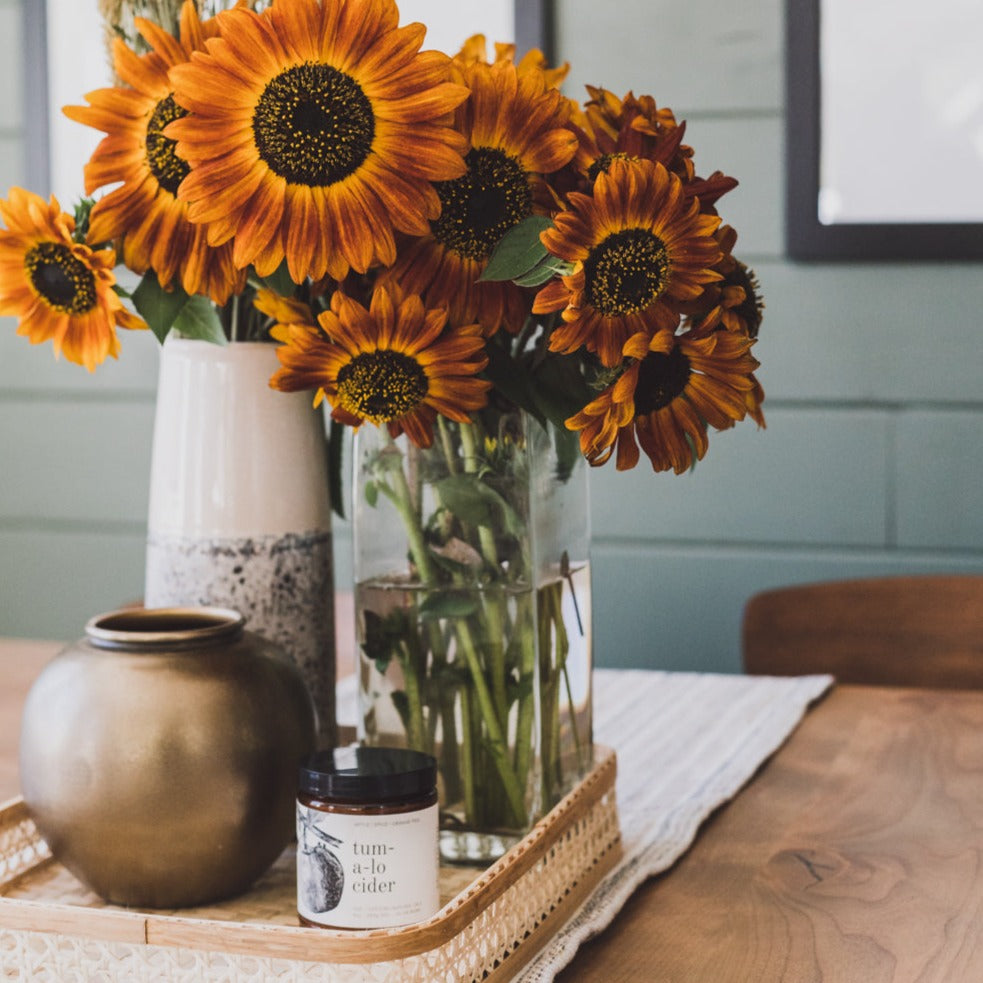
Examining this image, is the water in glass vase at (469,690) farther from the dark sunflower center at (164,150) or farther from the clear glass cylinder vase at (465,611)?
the dark sunflower center at (164,150)

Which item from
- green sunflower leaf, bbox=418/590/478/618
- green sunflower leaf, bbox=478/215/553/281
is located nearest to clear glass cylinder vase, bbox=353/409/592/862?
green sunflower leaf, bbox=418/590/478/618

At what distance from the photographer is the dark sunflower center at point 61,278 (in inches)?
25.5

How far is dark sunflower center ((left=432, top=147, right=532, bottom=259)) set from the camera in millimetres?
596

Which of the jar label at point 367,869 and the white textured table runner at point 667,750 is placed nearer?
the jar label at point 367,869

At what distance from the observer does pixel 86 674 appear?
1.94ft

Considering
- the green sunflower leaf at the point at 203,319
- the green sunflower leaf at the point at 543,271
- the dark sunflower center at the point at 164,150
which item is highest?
the dark sunflower center at the point at 164,150

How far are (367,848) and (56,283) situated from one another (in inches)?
12.5

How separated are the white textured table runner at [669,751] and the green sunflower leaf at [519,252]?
31cm

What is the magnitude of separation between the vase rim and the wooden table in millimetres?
223

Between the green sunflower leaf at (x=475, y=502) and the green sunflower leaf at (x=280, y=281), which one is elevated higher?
the green sunflower leaf at (x=280, y=281)

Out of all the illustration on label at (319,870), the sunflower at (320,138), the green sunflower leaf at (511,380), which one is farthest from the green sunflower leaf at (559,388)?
the illustration on label at (319,870)

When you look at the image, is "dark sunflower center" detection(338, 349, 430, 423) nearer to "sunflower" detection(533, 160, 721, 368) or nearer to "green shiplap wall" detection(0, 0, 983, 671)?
"sunflower" detection(533, 160, 721, 368)

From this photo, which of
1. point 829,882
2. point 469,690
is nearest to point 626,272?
point 469,690

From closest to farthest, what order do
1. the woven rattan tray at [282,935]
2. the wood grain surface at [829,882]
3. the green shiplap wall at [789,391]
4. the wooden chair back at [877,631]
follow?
the woven rattan tray at [282,935] → the wood grain surface at [829,882] → the wooden chair back at [877,631] → the green shiplap wall at [789,391]
